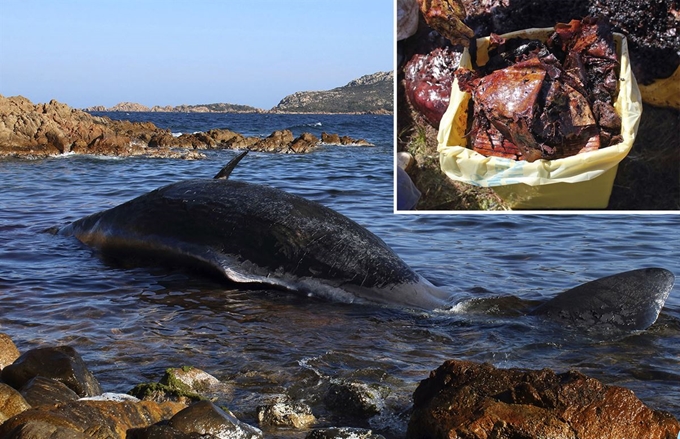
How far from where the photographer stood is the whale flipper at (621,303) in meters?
5.31

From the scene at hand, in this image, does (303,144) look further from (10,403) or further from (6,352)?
(10,403)

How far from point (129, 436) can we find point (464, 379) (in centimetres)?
151

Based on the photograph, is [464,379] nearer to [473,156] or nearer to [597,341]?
[597,341]

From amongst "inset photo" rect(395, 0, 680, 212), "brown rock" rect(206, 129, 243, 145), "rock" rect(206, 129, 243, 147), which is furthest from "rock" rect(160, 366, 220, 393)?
"brown rock" rect(206, 129, 243, 145)

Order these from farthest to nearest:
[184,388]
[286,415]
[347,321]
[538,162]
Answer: [538,162] → [347,321] → [184,388] → [286,415]

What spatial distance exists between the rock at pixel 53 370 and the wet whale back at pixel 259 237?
229cm

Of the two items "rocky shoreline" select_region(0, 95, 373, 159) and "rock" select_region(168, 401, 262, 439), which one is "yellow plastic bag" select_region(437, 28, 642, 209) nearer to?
"rock" select_region(168, 401, 262, 439)

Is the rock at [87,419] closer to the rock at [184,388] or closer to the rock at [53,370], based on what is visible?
the rock at [184,388]

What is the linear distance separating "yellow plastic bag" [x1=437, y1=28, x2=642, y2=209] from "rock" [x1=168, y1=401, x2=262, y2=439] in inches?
227

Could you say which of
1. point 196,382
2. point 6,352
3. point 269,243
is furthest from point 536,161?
point 6,352

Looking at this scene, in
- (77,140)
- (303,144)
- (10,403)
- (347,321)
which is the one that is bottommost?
(347,321)

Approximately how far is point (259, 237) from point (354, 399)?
8.23 ft

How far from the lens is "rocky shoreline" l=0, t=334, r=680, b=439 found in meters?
3.28

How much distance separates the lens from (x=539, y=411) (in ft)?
11.0
